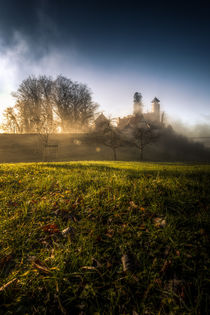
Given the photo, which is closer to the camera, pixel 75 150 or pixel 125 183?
pixel 125 183

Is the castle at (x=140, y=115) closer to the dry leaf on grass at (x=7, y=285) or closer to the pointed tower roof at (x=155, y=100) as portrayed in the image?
the pointed tower roof at (x=155, y=100)

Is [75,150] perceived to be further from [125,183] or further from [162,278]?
[162,278]

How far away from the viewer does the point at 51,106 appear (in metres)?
42.5

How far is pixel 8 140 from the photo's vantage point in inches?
1241

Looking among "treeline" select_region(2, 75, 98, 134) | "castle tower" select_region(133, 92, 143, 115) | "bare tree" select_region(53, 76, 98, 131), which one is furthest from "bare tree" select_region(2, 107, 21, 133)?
"castle tower" select_region(133, 92, 143, 115)

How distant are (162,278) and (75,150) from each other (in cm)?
3083

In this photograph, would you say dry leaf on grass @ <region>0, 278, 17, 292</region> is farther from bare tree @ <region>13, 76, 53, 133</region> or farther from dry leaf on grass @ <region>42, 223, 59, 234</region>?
bare tree @ <region>13, 76, 53, 133</region>

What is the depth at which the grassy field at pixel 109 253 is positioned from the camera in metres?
1.33

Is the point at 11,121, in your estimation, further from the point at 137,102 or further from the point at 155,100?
the point at 155,100

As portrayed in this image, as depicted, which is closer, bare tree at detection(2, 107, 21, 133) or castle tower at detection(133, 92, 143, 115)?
bare tree at detection(2, 107, 21, 133)

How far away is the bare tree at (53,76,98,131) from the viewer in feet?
141

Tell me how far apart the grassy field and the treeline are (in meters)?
38.3

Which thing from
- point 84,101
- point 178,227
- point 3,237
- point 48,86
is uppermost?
point 48,86

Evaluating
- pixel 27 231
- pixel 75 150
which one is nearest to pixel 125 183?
pixel 27 231
